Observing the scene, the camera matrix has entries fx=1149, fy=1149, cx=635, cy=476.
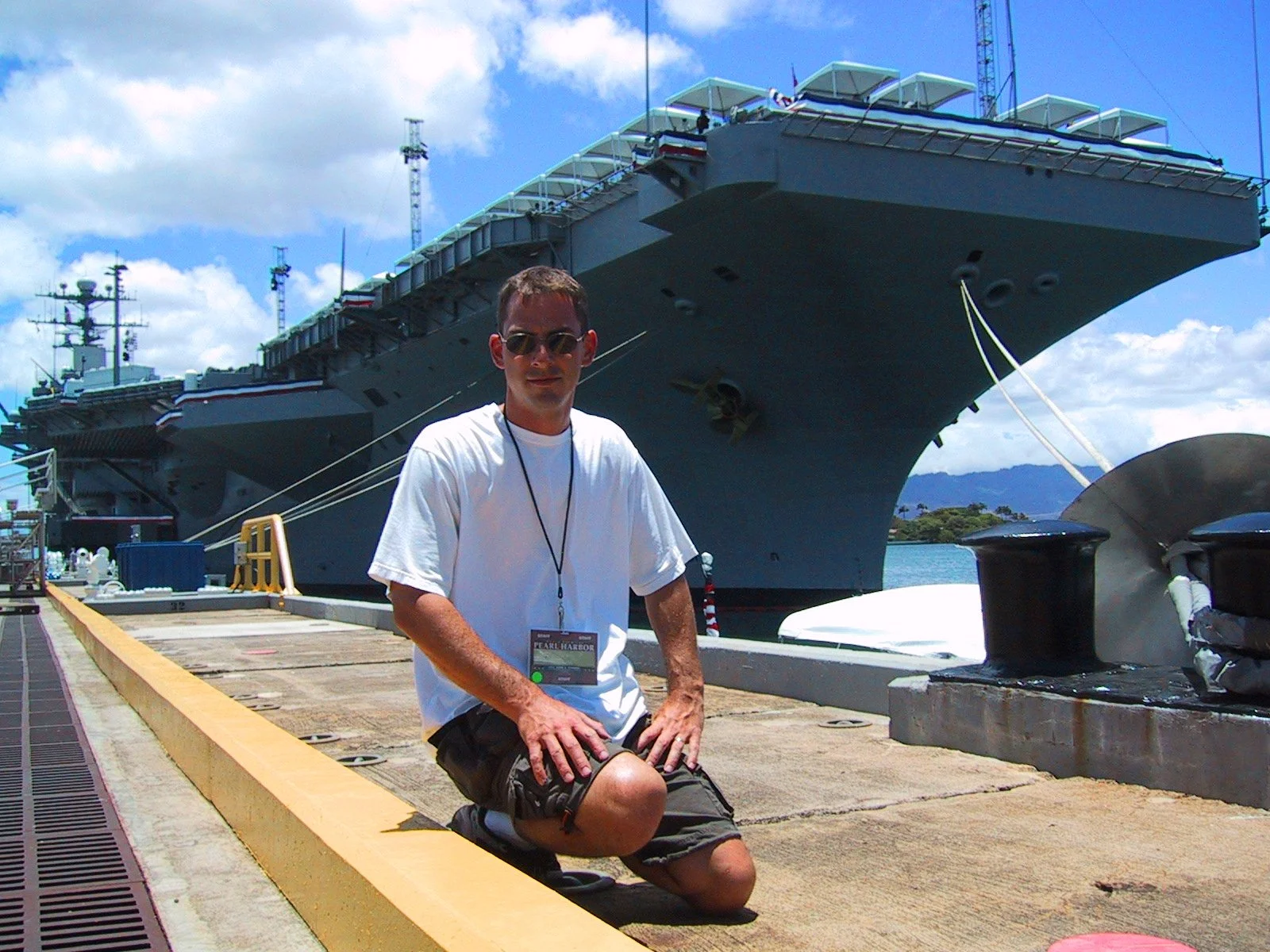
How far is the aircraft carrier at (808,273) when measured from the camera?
14312 millimetres

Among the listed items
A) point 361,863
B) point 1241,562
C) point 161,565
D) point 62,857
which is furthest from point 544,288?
point 161,565

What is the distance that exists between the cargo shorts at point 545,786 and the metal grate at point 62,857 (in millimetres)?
668

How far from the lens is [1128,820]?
2.97 meters

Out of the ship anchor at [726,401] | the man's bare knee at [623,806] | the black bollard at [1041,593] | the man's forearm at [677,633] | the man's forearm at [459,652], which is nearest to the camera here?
Answer: the man's bare knee at [623,806]

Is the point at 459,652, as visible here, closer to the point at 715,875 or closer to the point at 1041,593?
the point at 715,875

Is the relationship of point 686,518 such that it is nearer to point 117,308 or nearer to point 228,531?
point 228,531

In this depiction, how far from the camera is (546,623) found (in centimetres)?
224

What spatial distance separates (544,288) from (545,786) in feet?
3.10

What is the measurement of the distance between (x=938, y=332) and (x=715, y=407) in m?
3.56

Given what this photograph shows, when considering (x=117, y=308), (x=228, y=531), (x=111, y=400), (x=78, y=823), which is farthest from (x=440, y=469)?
(x=117, y=308)

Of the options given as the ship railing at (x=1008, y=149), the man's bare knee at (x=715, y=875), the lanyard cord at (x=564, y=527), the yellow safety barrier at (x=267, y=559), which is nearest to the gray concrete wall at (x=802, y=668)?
the lanyard cord at (x=564, y=527)

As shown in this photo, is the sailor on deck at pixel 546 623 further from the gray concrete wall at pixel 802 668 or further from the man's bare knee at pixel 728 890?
the gray concrete wall at pixel 802 668

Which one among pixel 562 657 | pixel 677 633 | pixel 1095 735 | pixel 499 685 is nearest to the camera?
pixel 499 685

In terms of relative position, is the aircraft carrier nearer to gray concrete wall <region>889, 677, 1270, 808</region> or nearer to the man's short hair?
gray concrete wall <region>889, 677, 1270, 808</region>
